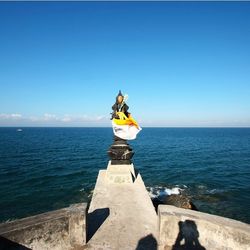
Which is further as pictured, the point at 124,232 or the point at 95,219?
the point at 95,219

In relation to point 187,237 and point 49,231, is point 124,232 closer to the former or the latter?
point 187,237

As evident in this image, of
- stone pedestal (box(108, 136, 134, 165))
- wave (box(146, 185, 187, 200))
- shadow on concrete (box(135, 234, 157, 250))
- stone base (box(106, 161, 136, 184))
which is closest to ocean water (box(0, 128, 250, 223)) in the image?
wave (box(146, 185, 187, 200))

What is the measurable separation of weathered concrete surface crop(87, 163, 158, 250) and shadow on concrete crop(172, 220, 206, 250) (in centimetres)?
67

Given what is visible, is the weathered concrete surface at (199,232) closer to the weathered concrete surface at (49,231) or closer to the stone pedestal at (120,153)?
the weathered concrete surface at (49,231)

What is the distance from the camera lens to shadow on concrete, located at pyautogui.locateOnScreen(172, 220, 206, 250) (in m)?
5.20

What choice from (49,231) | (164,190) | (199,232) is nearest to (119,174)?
(49,231)

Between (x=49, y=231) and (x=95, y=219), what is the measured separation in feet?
7.10

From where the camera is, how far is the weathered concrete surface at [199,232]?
15.5 feet

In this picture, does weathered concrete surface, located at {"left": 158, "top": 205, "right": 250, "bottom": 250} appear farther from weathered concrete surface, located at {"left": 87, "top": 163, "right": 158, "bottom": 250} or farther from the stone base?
the stone base

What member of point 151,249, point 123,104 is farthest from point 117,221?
point 123,104

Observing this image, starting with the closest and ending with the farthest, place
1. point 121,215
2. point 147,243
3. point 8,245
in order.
Answer: 1. point 8,245
2. point 147,243
3. point 121,215

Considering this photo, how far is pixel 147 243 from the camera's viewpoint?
5793mm

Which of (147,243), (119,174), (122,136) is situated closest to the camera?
(147,243)

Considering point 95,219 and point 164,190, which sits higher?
point 95,219
